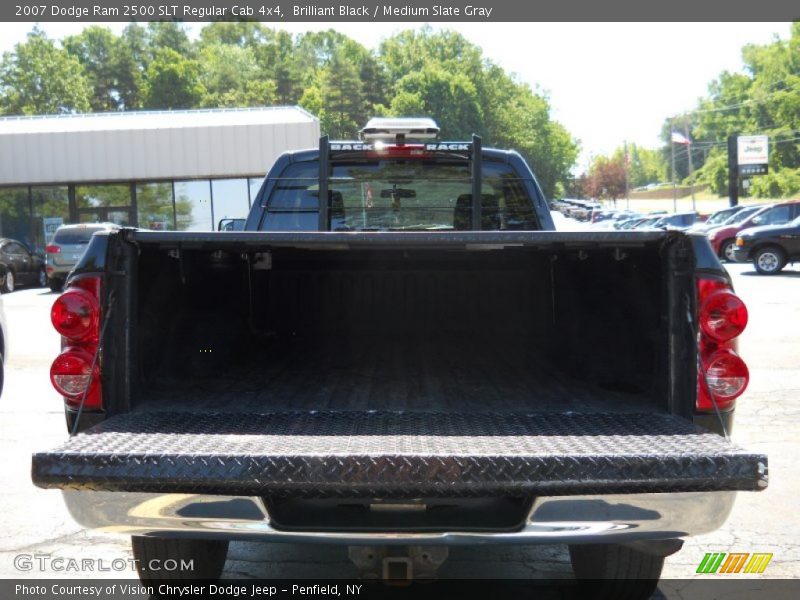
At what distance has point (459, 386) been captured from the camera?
3980mm

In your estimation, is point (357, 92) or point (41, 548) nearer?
point (41, 548)

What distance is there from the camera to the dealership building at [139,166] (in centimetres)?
2970

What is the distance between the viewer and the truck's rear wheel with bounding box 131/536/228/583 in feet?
11.4

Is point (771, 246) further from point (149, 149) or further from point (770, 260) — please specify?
point (149, 149)

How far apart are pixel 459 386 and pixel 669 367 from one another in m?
1.07

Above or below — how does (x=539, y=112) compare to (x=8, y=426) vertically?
above

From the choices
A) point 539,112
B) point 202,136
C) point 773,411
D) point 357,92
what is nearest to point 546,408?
point 773,411

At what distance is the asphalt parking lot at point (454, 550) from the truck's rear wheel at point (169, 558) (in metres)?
0.40

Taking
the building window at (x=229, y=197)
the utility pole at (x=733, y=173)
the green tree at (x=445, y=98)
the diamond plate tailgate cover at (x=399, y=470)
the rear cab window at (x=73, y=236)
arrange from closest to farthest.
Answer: the diamond plate tailgate cover at (x=399, y=470) → the rear cab window at (x=73, y=236) → the building window at (x=229, y=197) → the utility pole at (x=733, y=173) → the green tree at (x=445, y=98)

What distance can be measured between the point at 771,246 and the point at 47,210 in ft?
80.8

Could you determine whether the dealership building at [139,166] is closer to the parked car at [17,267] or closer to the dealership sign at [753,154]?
the parked car at [17,267]

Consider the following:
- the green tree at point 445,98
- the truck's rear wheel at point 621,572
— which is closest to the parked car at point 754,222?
the truck's rear wheel at point 621,572

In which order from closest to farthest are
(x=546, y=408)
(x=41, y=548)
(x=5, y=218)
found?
(x=546, y=408), (x=41, y=548), (x=5, y=218)

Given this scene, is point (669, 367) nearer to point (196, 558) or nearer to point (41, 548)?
point (196, 558)
